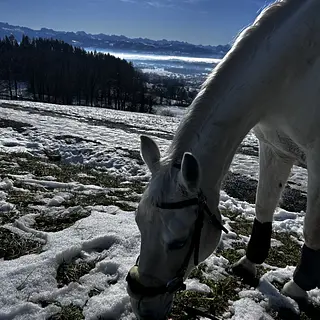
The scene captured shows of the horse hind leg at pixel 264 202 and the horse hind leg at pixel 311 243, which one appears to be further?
the horse hind leg at pixel 264 202

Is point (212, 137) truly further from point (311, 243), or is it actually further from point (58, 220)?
point (58, 220)

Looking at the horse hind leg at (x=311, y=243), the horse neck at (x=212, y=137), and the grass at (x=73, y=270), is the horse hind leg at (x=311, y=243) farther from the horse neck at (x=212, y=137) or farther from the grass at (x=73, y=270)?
the grass at (x=73, y=270)

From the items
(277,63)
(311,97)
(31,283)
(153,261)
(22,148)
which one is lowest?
(22,148)

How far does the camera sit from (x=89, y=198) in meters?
5.86

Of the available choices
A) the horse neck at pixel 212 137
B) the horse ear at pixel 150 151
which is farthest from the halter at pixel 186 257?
the horse ear at pixel 150 151

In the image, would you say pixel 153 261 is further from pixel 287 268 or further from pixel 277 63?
pixel 287 268

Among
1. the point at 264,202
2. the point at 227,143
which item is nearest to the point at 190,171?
the point at 227,143

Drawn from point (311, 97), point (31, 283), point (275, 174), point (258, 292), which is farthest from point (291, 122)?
point (31, 283)

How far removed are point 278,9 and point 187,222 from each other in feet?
7.61

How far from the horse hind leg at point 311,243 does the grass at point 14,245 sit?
2829mm

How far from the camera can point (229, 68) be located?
9.57 ft

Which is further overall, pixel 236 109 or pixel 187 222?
pixel 236 109

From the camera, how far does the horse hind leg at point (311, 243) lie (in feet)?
10.1

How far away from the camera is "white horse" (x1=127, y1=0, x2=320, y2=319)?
238cm
